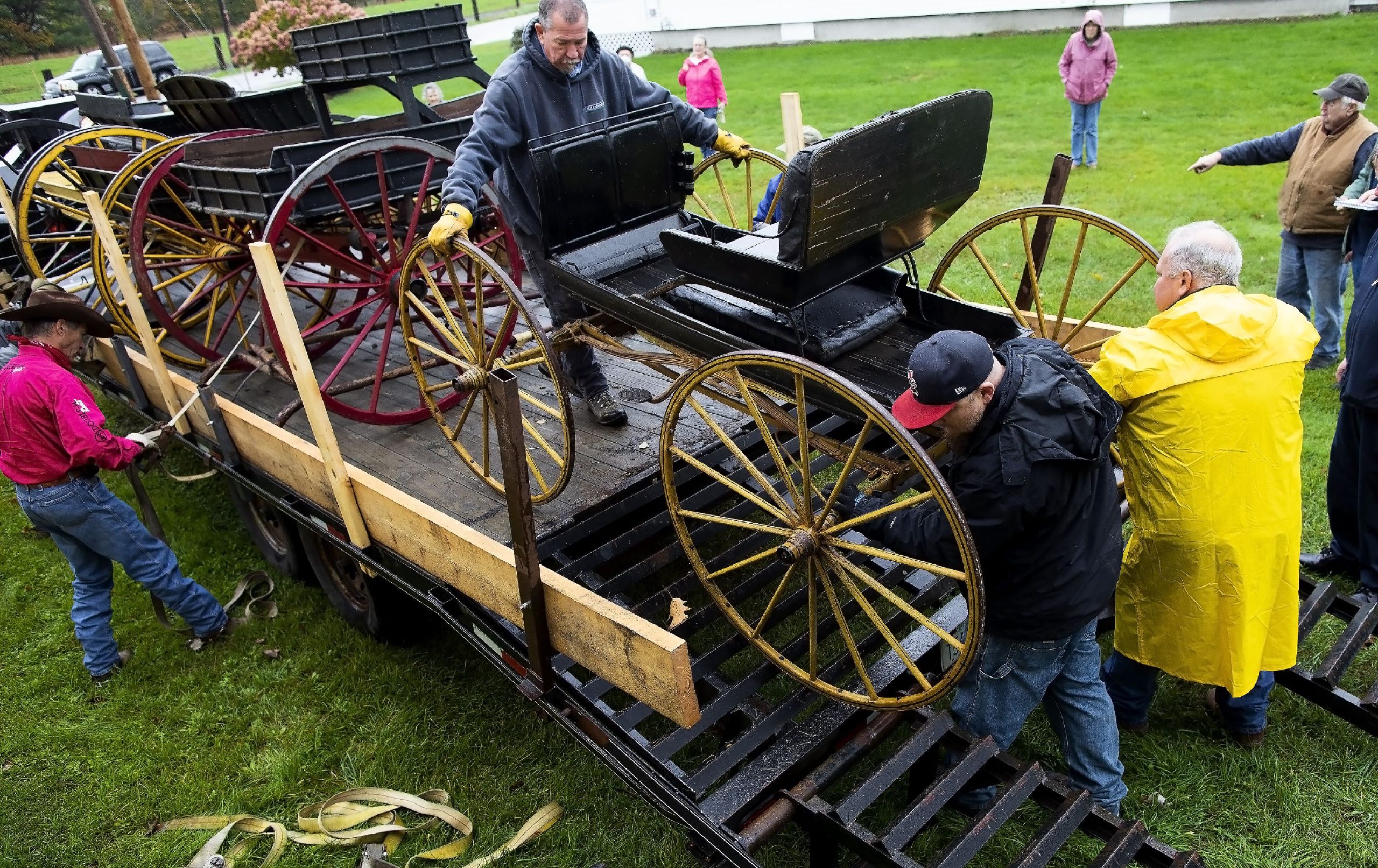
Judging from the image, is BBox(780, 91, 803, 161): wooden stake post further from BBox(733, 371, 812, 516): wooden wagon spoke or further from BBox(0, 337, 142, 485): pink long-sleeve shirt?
BBox(0, 337, 142, 485): pink long-sleeve shirt

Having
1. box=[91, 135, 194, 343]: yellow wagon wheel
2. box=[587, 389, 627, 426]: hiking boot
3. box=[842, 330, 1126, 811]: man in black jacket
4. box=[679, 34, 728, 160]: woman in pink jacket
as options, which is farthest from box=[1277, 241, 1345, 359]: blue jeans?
box=[679, 34, 728, 160]: woman in pink jacket

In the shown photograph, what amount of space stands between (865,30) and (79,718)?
1971 cm

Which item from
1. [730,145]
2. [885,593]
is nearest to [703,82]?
[730,145]

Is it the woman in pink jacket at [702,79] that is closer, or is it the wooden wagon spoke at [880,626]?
the wooden wagon spoke at [880,626]

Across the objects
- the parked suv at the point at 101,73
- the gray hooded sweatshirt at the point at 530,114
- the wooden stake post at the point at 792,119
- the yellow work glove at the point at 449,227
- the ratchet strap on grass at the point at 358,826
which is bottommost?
the ratchet strap on grass at the point at 358,826

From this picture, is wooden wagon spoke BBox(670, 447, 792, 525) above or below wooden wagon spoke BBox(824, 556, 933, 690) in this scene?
above

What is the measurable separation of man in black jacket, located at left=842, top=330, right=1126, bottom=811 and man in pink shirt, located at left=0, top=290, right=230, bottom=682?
10.5 ft

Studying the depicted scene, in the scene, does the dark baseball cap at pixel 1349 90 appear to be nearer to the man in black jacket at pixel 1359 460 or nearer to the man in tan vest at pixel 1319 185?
the man in tan vest at pixel 1319 185

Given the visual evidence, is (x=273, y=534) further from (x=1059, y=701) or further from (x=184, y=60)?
(x=184, y=60)

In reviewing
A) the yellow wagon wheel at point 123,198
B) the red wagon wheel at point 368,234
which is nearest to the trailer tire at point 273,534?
the red wagon wheel at point 368,234

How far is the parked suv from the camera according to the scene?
948 cm

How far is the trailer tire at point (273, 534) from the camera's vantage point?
4645mm

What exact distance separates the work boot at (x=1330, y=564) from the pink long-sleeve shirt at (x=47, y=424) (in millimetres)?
5087

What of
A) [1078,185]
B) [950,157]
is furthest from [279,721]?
[1078,185]
